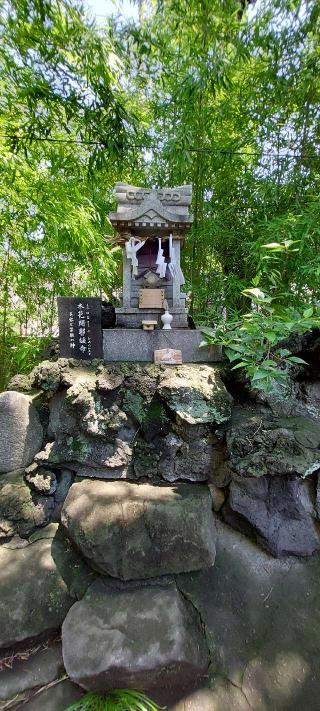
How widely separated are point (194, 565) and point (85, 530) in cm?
86

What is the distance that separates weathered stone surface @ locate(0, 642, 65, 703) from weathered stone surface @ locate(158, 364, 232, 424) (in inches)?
70.3

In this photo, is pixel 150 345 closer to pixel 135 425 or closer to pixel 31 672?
pixel 135 425

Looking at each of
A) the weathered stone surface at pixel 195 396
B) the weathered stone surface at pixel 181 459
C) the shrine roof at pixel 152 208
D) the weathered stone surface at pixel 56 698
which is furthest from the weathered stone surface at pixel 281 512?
the shrine roof at pixel 152 208

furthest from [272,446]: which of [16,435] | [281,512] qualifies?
[16,435]

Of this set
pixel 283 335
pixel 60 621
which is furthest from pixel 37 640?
pixel 283 335

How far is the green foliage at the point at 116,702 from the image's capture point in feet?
5.31

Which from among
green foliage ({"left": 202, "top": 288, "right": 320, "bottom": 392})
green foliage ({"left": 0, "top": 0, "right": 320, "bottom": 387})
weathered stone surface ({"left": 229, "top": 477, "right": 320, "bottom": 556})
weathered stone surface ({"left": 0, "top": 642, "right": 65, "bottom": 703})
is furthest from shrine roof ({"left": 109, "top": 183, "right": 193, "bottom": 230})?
weathered stone surface ({"left": 0, "top": 642, "right": 65, "bottom": 703})

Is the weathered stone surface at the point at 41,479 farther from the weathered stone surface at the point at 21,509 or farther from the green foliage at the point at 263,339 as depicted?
the green foliage at the point at 263,339

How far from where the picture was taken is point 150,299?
339 cm

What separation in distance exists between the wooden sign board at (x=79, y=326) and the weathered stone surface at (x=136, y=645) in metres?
2.10

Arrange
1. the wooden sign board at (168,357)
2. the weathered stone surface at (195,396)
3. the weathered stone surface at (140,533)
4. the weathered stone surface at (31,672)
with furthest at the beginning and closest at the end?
the wooden sign board at (168,357)
the weathered stone surface at (195,396)
the weathered stone surface at (140,533)
the weathered stone surface at (31,672)

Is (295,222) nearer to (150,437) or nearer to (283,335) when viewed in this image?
(283,335)

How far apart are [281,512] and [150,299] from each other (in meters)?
2.47

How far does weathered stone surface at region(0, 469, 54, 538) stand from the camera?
2.43 m
